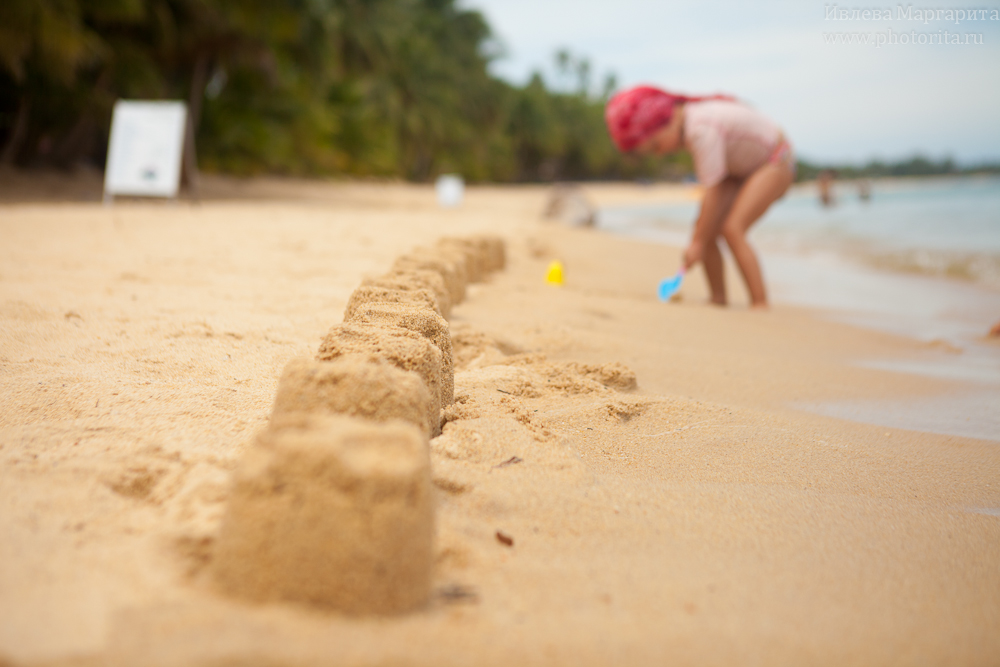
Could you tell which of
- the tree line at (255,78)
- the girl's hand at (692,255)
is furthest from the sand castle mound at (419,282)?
the tree line at (255,78)

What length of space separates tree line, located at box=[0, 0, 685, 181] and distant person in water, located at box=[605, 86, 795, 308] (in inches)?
263

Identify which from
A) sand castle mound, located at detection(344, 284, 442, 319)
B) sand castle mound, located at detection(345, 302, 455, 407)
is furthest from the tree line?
sand castle mound, located at detection(345, 302, 455, 407)

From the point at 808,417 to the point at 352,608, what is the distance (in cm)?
173

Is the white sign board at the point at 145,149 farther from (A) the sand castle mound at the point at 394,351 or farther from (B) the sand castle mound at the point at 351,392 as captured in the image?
(B) the sand castle mound at the point at 351,392

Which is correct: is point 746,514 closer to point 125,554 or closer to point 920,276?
point 125,554

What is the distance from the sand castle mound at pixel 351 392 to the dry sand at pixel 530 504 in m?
0.17

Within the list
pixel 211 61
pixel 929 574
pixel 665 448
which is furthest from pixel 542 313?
pixel 211 61

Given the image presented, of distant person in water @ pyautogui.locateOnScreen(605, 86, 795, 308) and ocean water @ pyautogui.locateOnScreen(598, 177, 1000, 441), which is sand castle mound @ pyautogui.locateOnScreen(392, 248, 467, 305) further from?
distant person in water @ pyautogui.locateOnScreen(605, 86, 795, 308)

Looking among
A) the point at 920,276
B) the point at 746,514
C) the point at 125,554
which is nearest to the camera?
the point at 125,554

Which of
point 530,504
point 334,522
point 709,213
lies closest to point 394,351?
point 530,504

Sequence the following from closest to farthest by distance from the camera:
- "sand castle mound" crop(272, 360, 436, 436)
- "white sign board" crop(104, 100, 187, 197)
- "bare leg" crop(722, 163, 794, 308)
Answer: "sand castle mound" crop(272, 360, 436, 436), "bare leg" crop(722, 163, 794, 308), "white sign board" crop(104, 100, 187, 197)

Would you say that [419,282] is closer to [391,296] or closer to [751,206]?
[391,296]

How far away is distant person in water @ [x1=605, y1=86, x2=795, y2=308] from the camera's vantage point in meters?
4.34

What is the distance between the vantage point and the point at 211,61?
12352 millimetres
